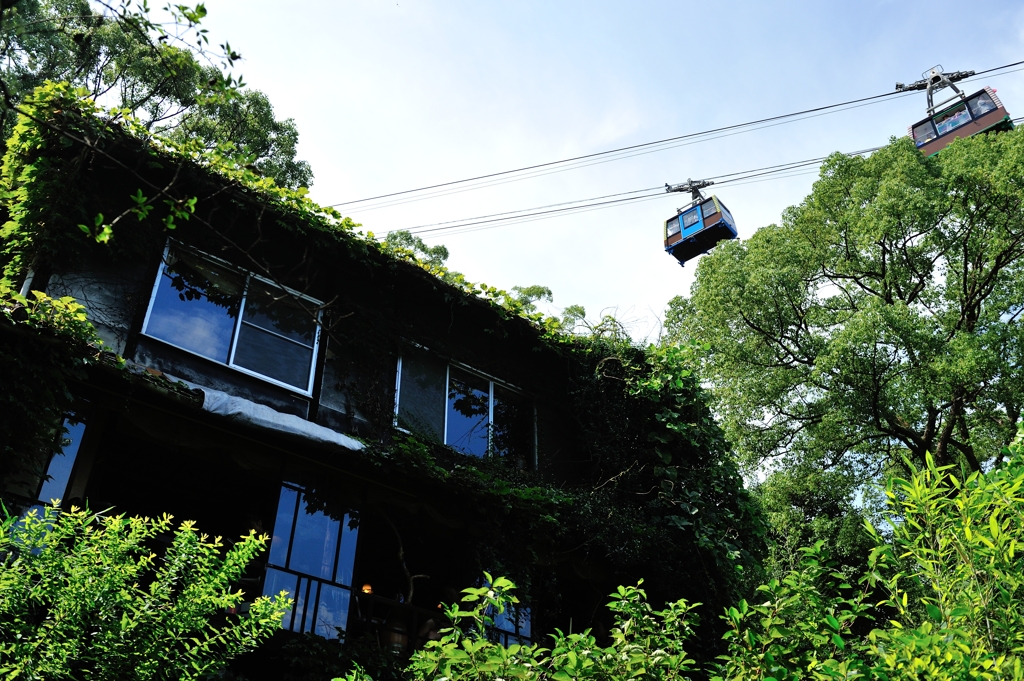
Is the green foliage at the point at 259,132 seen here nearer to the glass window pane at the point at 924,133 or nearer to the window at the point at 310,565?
the window at the point at 310,565

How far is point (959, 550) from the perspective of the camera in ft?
16.1

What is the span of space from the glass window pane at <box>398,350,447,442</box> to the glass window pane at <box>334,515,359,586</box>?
5.70 ft

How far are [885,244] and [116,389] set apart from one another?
17.1 meters

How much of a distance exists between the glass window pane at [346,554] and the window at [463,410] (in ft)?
5.55

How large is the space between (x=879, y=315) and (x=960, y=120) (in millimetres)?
11246

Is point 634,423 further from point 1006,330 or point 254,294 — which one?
point 1006,330

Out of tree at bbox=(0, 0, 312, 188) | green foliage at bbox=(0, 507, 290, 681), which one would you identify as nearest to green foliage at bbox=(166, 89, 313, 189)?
tree at bbox=(0, 0, 312, 188)

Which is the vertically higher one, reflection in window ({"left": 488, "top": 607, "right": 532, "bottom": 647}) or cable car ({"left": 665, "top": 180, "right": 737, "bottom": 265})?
cable car ({"left": 665, "top": 180, "right": 737, "bottom": 265})

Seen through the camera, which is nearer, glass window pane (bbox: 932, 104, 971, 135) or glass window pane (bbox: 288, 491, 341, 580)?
glass window pane (bbox: 288, 491, 341, 580)

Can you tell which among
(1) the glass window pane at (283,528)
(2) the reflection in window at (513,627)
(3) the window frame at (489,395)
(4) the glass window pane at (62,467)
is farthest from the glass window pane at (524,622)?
(4) the glass window pane at (62,467)

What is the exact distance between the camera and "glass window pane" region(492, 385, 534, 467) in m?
12.1

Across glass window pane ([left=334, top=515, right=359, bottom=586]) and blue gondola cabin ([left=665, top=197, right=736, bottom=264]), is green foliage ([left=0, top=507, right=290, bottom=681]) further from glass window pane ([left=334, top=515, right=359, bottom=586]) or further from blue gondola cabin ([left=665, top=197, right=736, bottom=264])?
blue gondola cabin ([left=665, top=197, right=736, bottom=264])

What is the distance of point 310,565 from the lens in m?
9.04

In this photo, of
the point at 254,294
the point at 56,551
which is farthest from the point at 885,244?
the point at 56,551
